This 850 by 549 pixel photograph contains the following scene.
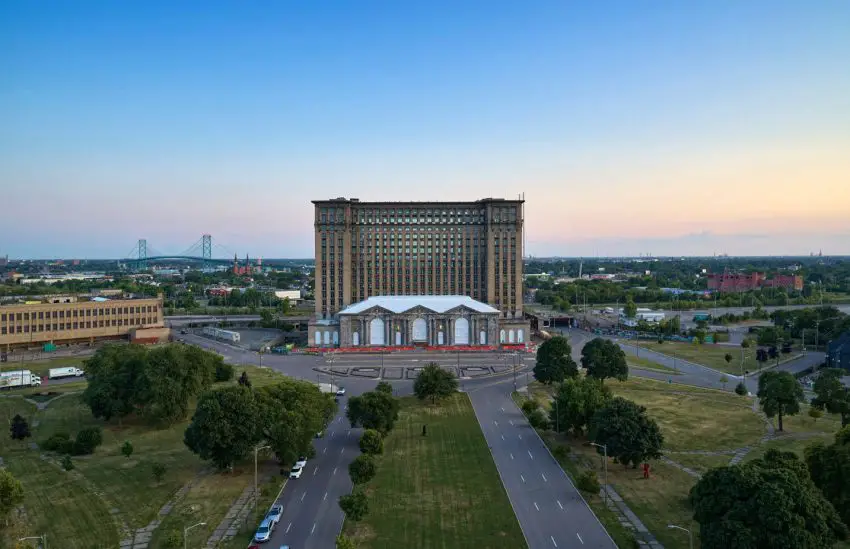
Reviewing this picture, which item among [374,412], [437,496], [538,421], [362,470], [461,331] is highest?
[461,331]

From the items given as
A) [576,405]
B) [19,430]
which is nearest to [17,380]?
[19,430]

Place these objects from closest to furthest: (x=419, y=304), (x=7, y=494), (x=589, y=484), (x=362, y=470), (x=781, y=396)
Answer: (x=7, y=494), (x=362, y=470), (x=589, y=484), (x=781, y=396), (x=419, y=304)

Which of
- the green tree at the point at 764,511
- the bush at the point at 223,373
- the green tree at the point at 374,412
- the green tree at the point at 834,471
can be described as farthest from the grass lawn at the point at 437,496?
the bush at the point at 223,373

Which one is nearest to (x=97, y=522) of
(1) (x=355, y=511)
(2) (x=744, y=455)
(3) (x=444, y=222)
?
(1) (x=355, y=511)

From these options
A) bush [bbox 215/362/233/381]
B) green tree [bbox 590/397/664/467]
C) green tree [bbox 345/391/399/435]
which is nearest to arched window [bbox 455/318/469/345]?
bush [bbox 215/362/233/381]

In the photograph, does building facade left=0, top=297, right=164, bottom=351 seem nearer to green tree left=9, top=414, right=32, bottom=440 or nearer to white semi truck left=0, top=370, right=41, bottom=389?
white semi truck left=0, top=370, right=41, bottom=389

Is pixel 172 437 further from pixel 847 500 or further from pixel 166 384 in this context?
pixel 847 500

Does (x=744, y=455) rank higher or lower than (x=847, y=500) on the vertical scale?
lower

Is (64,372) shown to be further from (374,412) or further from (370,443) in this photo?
(370,443)
